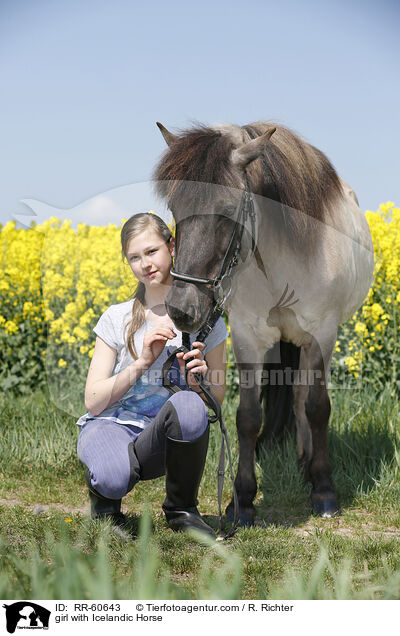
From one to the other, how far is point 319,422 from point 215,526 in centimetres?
82

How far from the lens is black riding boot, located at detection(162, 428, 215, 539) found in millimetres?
2559

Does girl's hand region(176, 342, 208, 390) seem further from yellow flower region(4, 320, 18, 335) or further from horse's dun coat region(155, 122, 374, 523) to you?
yellow flower region(4, 320, 18, 335)

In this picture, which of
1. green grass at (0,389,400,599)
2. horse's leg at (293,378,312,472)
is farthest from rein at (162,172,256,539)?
horse's leg at (293,378,312,472)

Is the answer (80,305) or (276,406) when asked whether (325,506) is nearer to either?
(276,406)

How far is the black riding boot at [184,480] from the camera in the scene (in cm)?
256

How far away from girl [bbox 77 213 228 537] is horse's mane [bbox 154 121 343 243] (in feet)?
1.11

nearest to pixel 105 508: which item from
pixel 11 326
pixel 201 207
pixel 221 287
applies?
pixel 221 287

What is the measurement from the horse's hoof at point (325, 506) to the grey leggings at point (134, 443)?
1004 millimetres

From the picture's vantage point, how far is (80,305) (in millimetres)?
4164

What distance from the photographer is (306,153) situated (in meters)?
2.95

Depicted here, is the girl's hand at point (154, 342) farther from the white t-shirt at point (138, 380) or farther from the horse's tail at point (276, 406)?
the horse's tail at point (276, 406)

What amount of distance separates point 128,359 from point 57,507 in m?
1.05
